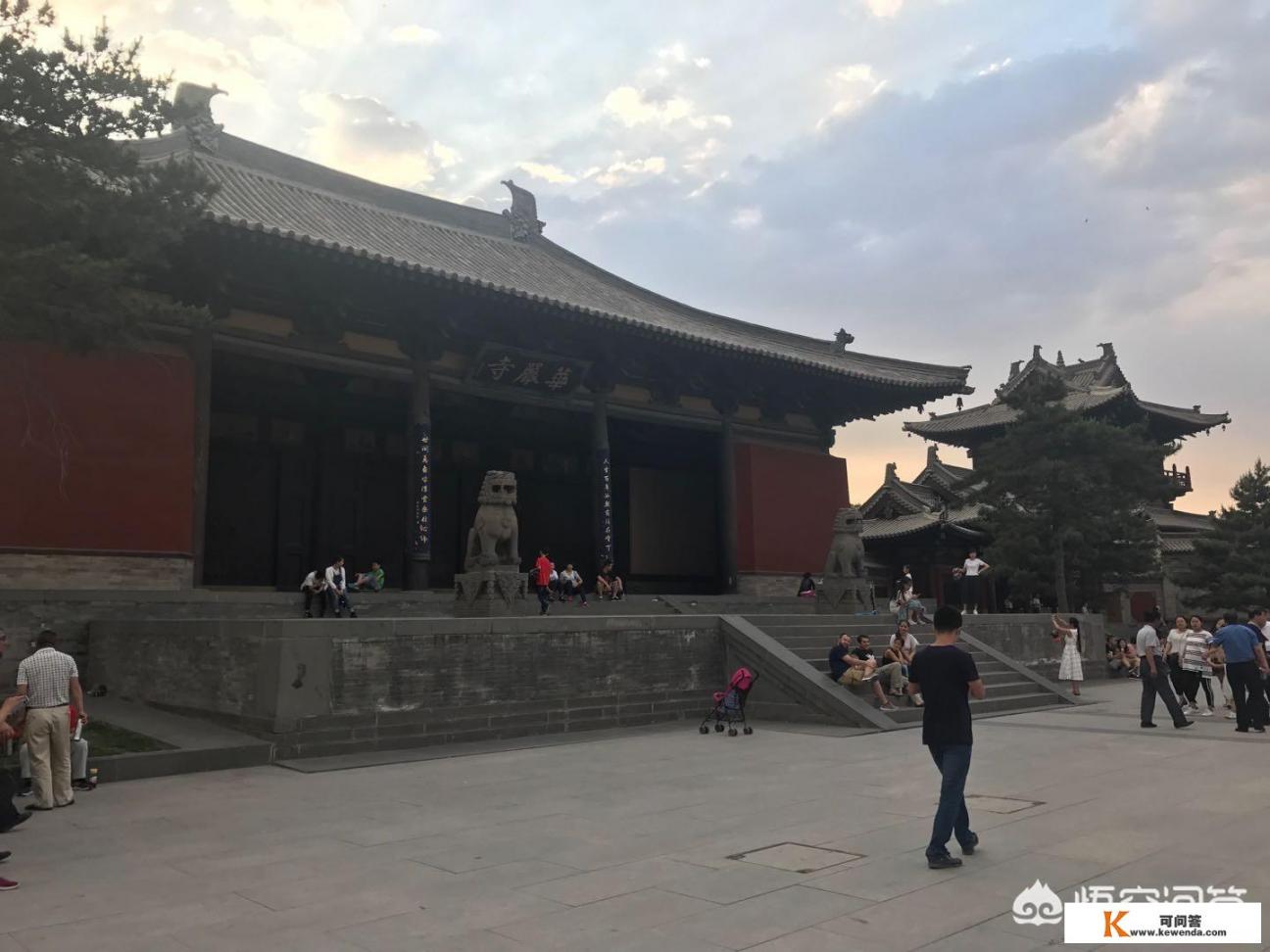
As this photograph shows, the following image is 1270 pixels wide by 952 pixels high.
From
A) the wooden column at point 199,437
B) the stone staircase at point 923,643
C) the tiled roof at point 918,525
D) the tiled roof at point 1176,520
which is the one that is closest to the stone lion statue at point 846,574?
the stone staircase at point 923,643

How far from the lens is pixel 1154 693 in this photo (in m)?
10.9

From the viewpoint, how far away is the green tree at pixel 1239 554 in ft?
89.7

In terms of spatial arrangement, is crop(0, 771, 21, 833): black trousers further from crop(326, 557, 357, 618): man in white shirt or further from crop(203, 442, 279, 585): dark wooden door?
crop(203, 442, 279, 585): dark wooden door

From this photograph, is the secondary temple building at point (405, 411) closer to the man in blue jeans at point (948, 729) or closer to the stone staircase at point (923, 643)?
the stone staircase at point (923, 643)

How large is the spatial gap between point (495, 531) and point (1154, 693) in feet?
25.9

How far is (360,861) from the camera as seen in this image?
212 inches

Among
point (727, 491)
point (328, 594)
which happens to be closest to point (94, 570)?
point (328, 594)

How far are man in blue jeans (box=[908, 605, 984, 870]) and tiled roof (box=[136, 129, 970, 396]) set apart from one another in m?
11.0

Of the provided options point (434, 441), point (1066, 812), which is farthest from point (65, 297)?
point (434, 441)

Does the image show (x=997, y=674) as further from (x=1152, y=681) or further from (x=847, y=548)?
(x=1152, y=681)

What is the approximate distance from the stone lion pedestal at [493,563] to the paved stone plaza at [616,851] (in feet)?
10.6

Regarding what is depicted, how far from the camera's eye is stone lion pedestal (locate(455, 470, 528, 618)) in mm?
12062

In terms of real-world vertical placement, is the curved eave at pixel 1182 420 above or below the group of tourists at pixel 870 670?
above

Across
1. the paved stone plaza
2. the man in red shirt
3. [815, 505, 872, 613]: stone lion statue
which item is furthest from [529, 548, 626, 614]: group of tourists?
the paved stone plaza
